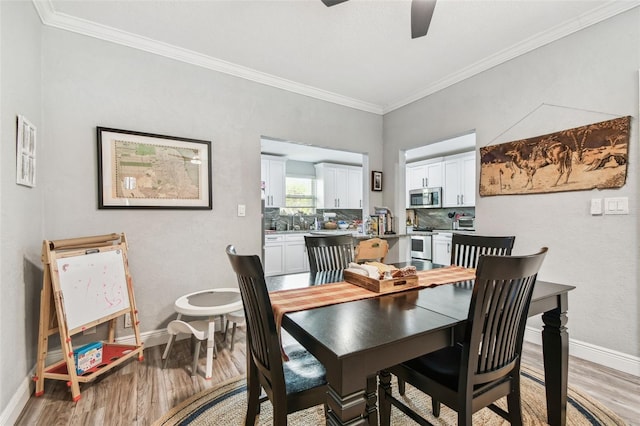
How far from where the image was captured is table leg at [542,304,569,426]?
1485mm

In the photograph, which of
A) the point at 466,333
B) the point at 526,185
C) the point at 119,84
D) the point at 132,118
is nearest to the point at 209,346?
the point at 466,333

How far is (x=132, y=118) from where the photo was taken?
2.50 meters

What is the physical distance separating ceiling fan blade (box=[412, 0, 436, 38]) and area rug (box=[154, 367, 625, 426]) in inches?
88.7

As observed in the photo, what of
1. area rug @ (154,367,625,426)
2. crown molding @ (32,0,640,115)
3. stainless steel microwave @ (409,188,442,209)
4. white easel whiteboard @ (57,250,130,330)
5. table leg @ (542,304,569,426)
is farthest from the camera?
stainless steel microwave @ (409,188,442,209)

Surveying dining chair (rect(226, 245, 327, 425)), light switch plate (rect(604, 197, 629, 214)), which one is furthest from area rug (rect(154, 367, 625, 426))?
light switch plate (rect(604, 197, 629, 214))

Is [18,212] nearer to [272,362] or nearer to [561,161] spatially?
[272,362]

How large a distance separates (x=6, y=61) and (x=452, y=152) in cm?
621

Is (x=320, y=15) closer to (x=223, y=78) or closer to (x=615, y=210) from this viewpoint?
(x=223, y=78)

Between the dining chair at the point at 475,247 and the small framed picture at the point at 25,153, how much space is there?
2913 millimetres

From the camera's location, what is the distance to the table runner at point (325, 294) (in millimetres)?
1281

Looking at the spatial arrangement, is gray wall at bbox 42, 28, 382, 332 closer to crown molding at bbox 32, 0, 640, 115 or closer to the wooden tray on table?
crown molding at bbox 32, 0, 640, 115

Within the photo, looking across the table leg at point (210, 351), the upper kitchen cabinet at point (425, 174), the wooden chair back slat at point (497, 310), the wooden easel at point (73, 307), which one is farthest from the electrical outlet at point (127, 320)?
the upper kitchen cabinet at point (425, 174)

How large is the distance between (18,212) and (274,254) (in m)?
4.00

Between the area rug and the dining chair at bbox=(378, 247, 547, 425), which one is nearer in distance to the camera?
the dining chair at bbox=(378, 247, 547, 425)
